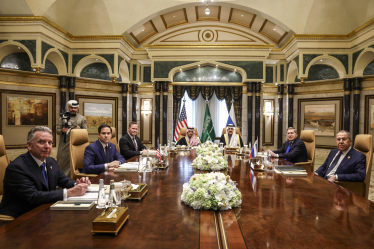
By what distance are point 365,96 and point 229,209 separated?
7761mm

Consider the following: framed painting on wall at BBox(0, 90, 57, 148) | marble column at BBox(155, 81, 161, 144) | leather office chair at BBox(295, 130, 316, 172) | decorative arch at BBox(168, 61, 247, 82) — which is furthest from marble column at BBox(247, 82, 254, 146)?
framed painting on wall at BBox(0, 90, 57, 148)

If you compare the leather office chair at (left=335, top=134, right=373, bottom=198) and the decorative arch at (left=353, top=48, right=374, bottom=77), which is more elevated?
the decorative arch at (left=353, top=48, right=374, bottom=77)

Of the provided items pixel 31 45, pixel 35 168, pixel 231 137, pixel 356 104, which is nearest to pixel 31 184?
pixel 35 168

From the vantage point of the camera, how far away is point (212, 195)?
4.73ft

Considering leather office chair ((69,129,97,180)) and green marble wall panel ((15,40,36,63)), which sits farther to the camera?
green marble wall panel ((15,40,36,63))

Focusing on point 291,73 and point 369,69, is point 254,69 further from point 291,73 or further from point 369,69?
point 369,69

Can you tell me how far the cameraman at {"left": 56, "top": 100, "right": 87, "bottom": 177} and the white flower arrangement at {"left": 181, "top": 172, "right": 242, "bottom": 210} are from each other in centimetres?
337

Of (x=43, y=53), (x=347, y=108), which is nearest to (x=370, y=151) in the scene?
(x=347, y=108)

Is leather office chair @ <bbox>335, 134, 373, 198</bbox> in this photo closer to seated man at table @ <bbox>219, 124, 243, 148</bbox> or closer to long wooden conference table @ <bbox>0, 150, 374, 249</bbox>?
long wooden conference table @ <bbox>0, 150, 374, 249</bbox>

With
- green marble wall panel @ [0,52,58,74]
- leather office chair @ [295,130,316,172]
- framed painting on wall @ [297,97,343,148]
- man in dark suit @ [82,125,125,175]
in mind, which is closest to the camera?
man in dark suit @ [82,125,125,175]

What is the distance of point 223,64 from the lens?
822cm

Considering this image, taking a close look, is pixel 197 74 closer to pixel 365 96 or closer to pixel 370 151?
pixel 365 96

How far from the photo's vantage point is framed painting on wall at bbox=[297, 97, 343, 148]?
7710 mm

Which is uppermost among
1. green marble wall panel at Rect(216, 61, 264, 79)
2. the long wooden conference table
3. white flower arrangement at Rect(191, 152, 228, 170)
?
green marble wall panel at Rect(216, 61, 264, 79)
